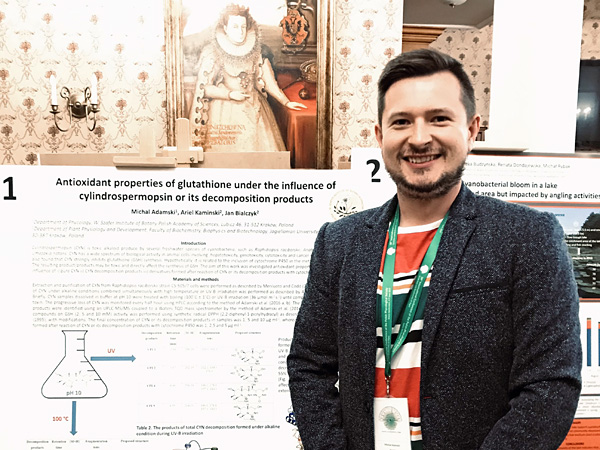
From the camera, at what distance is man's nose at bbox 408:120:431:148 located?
1.08 metres

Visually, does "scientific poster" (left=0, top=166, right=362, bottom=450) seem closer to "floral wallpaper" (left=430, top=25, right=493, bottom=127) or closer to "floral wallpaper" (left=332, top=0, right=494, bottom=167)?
"floral wallpaper" (left=332, top=0, right=494, bottom=167)

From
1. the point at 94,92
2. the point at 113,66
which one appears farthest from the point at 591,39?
the point at 94,92

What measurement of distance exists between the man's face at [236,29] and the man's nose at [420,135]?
2562 mm

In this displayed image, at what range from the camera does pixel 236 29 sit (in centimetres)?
336

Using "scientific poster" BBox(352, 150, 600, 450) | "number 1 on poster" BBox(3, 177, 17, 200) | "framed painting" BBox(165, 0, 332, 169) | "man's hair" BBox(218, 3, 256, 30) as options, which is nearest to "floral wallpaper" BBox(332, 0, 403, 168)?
"framed painting" BBox(165, 0, 332, 169)

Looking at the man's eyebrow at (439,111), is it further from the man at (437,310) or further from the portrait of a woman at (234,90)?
the portrait of a woman at (234,90)

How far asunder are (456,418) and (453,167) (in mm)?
518

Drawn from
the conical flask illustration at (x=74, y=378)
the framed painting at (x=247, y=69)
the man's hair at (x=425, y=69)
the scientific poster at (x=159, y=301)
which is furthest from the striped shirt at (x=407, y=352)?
the framed painting at (x=247, y=69)

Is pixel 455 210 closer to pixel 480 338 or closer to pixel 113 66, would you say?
pixel 480 338

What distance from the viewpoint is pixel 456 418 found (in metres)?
1.03

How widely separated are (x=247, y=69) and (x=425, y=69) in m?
2.46

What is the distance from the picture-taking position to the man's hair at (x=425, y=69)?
1105 millimetres

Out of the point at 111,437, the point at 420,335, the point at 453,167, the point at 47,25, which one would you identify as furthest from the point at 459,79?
the point at 47,25

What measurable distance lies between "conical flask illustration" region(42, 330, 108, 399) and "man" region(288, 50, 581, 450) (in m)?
0.88
